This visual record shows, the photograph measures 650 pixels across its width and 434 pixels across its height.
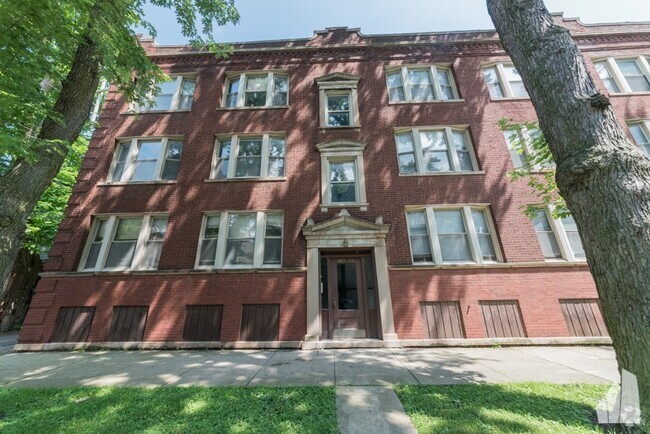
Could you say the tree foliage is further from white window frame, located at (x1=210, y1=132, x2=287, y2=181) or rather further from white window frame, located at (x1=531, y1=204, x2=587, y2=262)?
white window frame, located at (x1=210, y1=132, x2=287, y2=181)

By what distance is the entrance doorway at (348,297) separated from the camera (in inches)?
316

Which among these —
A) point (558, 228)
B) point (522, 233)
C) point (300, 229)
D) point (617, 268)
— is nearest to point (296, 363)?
point (300, 229)

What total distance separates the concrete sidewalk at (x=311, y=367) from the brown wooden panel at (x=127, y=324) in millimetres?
559

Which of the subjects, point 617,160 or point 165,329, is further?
point 165,329

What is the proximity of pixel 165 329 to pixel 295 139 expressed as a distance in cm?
779

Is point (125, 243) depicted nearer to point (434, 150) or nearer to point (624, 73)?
point (434, 150)

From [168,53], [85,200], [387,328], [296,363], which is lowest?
[296,363]

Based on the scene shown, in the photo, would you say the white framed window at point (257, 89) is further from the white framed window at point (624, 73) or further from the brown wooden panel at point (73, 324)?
the white framed window at point (624, 73)

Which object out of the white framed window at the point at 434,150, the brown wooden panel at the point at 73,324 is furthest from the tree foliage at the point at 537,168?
the brown wooden panel at the point at 73,324

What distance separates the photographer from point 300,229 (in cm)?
880

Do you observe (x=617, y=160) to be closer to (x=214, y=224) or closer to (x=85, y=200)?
(x=214, y=224)

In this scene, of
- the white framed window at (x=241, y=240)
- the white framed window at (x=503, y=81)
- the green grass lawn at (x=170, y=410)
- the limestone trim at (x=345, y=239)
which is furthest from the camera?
the white framed window at (x=503, y=81)

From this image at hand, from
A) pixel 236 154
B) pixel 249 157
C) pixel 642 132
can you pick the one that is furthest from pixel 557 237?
pixel 236 154

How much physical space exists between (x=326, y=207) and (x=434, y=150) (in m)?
4.79
